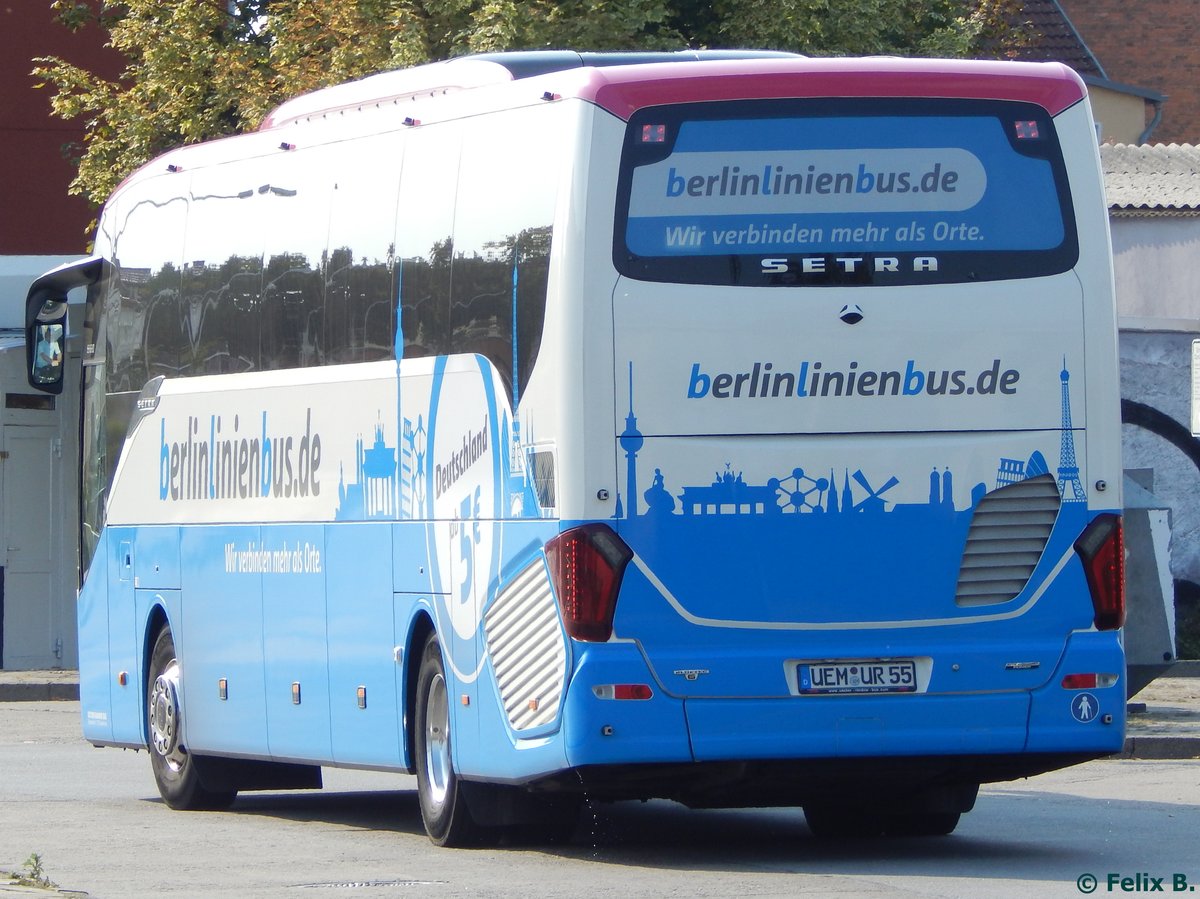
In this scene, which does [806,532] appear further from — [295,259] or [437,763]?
[295,259]

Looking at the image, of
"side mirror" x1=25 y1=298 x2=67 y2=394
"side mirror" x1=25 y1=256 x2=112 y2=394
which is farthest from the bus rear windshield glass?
"side mirror" x1=25 y1=298 x2=67 y2=394

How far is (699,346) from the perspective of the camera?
1019 centimetres

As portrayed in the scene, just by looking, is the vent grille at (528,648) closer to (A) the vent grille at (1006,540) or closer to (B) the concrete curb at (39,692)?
(A) the vent grille at (1006,540)

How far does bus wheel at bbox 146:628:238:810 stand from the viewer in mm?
14484

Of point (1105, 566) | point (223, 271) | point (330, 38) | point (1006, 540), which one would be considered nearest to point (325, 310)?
point (223, 271)

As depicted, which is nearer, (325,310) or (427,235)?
(427,235)

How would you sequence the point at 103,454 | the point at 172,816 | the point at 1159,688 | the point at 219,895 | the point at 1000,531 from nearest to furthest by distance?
the point at 219,895 < the point at 1000,531 < the point at 172,816 < the point at 103,454 < the point at 1159,688

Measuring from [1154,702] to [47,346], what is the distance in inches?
377

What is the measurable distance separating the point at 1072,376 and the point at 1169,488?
1428 cm

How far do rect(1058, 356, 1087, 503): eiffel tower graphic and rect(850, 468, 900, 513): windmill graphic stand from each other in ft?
2.35

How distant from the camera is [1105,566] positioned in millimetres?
10484

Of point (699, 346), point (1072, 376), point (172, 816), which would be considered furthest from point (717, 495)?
point (172, 816)

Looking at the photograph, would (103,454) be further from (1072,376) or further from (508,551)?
(1072,376)

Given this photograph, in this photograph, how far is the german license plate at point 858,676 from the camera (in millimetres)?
10242
